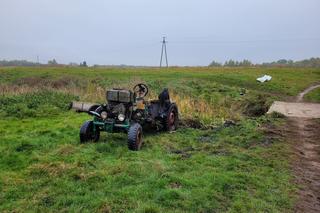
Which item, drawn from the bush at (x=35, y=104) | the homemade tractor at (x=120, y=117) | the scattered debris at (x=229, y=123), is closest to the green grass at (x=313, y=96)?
the scattered debris at (x=229, y=123)

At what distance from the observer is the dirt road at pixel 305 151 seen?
7797 millimetres

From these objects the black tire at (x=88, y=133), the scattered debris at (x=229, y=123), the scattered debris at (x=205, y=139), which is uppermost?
the black tire at (x=88, y=133)

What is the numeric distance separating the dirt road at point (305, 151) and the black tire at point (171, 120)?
11.2ft

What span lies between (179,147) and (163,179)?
11.2 feet

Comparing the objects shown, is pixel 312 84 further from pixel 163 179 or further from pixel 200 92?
pixel 163 179

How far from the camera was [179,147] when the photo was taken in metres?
11.2

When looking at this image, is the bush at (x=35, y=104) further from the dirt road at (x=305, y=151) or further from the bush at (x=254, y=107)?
the dirt road at (x=305, y=151)

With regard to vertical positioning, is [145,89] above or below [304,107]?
above

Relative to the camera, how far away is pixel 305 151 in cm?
1159

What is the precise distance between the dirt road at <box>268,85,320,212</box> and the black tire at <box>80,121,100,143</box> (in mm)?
4833

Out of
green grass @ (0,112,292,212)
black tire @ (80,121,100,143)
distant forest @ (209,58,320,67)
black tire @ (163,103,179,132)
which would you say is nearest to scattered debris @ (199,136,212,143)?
green grass @ (0,112,292,212)

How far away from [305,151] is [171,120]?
396 centimetres

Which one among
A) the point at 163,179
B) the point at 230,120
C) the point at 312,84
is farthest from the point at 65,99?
the point at 312,84

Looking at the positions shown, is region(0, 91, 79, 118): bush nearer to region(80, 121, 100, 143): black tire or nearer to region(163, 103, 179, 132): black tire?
region(163, 103, 179, 132): black tire
